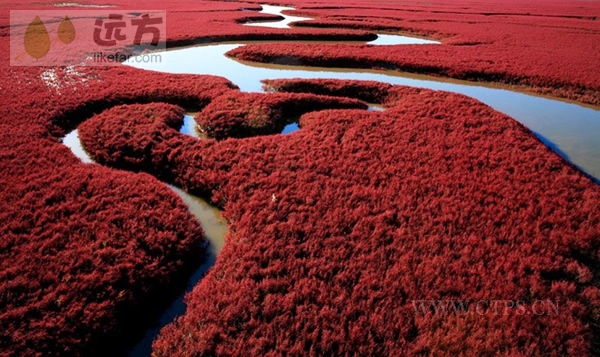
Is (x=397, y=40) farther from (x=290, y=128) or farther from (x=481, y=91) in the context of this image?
(x=290, y=128)

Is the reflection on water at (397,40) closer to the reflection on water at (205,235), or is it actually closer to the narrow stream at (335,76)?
the narrow stream at (335,76)

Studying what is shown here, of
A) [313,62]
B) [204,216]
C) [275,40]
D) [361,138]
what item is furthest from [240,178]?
[275,40]

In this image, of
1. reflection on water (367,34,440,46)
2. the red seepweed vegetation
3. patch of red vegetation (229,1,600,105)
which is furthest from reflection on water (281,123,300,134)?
reflection on water (367,34,440,46)

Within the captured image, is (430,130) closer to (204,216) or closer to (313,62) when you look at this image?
(204,216)

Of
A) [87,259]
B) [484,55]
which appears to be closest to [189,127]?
[87,259]

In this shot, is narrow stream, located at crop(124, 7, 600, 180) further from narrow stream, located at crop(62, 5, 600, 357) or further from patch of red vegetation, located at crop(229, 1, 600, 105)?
patch of red vegetation, located at crop(229, 1, 600, 105)

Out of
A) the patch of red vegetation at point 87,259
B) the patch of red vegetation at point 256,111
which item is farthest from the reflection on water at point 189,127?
the patch of red vegetation at point 87,259
